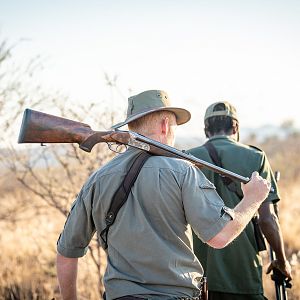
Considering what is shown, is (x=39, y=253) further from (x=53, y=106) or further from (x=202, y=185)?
(x=202, y=185)

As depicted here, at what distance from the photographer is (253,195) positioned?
3.10 metres

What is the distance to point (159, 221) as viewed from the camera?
3010 millimetres

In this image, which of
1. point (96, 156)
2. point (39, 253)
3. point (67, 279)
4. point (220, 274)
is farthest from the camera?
point (39, 253)

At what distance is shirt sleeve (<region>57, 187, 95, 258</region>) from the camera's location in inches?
128

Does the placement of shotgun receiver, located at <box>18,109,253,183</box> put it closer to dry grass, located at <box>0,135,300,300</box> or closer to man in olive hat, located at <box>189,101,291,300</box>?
man in olive hat, located at <box>189,101,291,300</box>

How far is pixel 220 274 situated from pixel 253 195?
1515 mm

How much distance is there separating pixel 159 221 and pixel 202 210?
23 cm

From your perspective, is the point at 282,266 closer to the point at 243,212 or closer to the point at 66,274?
the point at 243,212

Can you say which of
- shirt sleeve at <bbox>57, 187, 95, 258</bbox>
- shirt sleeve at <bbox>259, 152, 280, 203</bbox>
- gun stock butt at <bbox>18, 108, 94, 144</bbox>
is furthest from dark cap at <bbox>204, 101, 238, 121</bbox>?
shirt sleeve at <bbox>57, 187, 95, 258</bbox>

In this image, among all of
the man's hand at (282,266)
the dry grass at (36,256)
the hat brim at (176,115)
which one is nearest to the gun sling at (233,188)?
the man's hand at (282,266)

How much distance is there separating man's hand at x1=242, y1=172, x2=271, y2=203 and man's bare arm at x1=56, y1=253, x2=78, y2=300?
103 cm

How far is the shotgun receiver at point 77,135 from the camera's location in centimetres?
316

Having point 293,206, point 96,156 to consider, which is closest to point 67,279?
point 96,156

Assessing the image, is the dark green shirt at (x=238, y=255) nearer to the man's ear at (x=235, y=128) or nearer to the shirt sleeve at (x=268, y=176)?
the shirt sleeve at (x=268, y=176)
